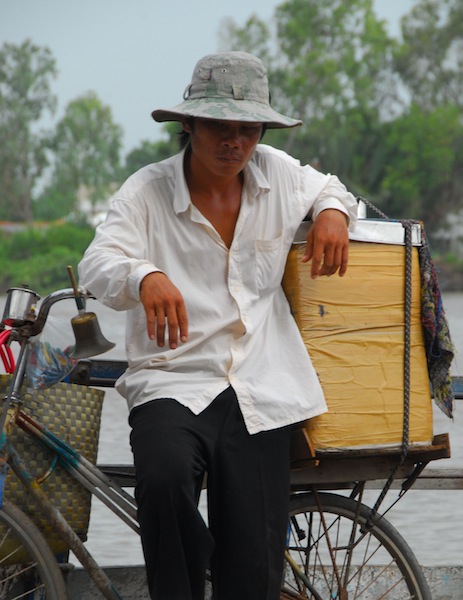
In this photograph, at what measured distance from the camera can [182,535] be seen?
8.47ft

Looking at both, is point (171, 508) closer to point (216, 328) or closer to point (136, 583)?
point (216, 328)

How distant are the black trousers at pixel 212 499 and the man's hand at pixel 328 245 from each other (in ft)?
1.32

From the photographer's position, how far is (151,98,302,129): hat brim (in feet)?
8.79

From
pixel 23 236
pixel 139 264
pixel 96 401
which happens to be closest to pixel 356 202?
pixel 139 264

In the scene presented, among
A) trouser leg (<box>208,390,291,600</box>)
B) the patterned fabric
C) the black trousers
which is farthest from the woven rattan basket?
the patterned fabric

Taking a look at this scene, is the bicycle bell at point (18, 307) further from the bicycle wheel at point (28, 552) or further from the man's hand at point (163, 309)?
the bicycle wheel at point (28, 552)

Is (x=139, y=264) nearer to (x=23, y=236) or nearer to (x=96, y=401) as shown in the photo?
(x=96, y=401)

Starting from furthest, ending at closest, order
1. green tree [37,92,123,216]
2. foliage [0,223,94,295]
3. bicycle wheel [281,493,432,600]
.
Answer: green tree [37,92,123,216] < foliage [0,223,94,295] < bicycle wheel [281,493,432,600]

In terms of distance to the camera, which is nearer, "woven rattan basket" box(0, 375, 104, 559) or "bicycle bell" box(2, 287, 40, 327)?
"bicycle bell" box(2, 287, 40, 327)

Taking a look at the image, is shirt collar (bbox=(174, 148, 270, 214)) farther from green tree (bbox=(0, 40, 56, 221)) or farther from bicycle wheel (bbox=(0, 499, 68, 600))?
green tree (bbox=(0, 40, 56, 221))

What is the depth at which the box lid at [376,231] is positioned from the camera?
2939mm

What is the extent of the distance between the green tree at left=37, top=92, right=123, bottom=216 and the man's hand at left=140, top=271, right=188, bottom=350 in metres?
69.8

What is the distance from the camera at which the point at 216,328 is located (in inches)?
109

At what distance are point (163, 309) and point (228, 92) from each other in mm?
641
